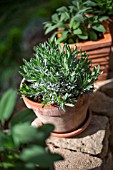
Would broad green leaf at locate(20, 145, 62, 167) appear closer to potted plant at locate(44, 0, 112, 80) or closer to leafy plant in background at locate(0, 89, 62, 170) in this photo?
leafy plant in background at locate(0, 89, 62, 170)

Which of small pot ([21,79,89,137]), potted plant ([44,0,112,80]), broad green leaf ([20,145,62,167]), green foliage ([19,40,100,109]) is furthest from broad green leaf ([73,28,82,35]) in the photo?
broad green leaf ([20,145,62,167])

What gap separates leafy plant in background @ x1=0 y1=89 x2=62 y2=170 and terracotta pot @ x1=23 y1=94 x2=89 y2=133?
37 centimetres

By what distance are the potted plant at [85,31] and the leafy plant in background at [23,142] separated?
87 centimetres

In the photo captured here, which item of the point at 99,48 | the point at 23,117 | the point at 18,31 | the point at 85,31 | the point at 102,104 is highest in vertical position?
the point at 18,31

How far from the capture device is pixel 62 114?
5.28 feet

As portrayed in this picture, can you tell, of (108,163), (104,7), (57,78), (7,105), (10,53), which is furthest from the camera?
(10,53)

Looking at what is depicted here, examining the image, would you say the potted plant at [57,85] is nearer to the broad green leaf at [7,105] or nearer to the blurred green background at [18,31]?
the broad green leaf at [7,105]

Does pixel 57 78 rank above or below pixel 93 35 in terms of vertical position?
below

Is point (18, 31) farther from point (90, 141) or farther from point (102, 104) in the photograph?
point (90, 141)

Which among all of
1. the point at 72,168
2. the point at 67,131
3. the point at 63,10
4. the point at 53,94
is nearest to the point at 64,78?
the point at 53,94

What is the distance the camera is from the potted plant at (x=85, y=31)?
194 centimetres

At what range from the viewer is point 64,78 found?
1.58 m

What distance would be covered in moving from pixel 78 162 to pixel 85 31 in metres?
0.76

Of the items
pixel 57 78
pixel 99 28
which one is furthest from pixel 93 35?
pixel 57 78
